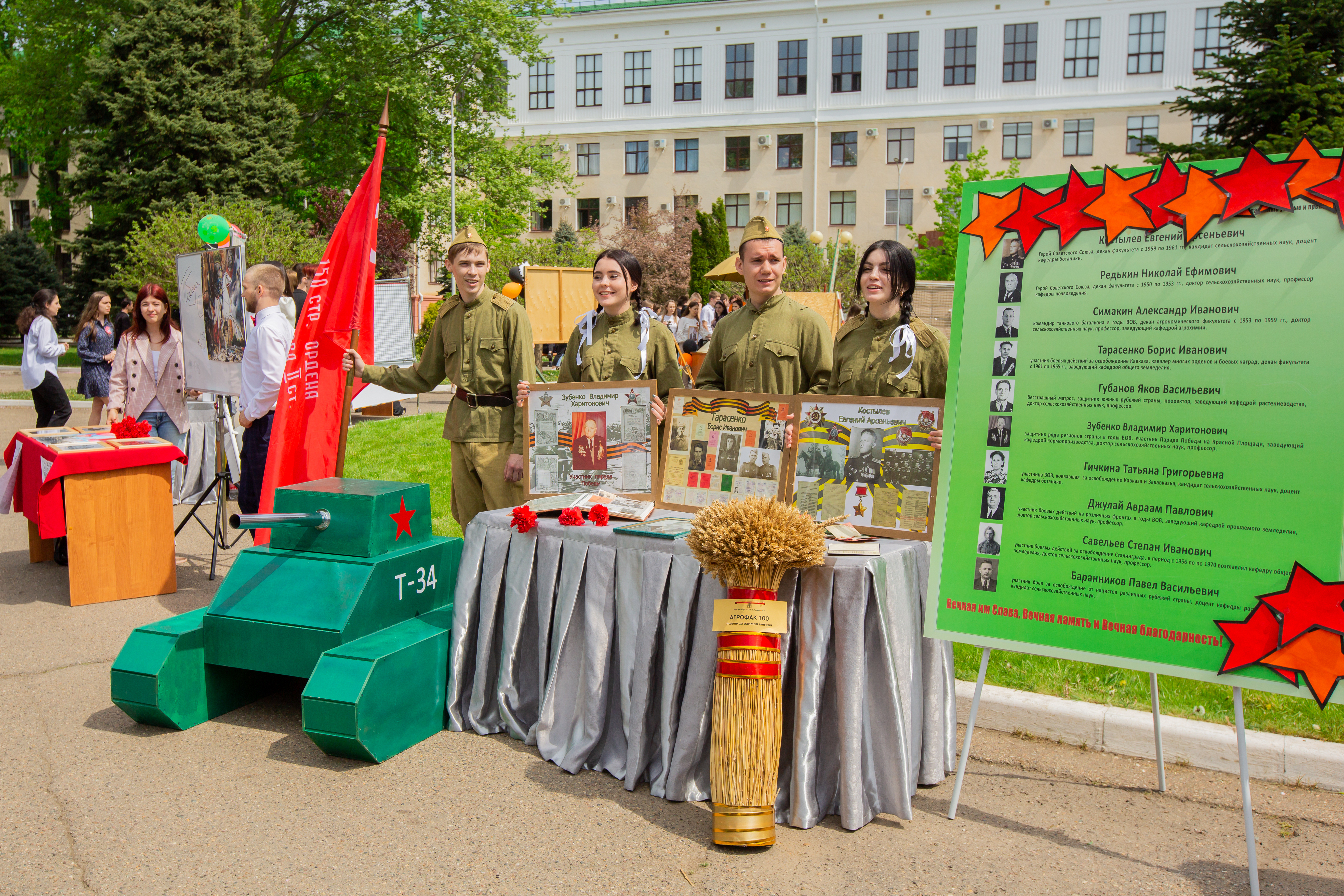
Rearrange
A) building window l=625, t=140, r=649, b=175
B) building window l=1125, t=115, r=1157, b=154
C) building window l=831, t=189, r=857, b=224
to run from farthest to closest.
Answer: building window l=625, t=140, r=649, b=175 < building window l=831, t=189, r=857, b=224 < building window l=1125, t=115, r=1157, b=154

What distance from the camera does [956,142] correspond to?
45531 mm

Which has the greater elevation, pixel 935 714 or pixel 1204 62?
pixel 1204 62

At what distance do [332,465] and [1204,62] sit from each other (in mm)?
47972

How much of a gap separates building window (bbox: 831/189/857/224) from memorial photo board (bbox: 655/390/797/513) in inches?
1809

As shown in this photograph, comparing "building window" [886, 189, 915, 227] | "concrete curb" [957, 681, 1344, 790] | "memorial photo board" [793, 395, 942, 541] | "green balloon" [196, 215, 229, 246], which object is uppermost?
"building window" [886, 189, 915, 227]

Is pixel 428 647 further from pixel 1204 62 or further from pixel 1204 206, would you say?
pixel 1204 62

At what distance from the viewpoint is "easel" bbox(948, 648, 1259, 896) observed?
9.18 ft

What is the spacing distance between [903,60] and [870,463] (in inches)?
1888

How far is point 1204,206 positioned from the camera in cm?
283

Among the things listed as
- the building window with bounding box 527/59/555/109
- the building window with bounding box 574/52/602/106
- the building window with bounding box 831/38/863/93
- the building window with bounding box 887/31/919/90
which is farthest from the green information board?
the building window with bounding box 527/59/555/109

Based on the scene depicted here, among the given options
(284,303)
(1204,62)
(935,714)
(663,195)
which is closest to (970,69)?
(1204,62)

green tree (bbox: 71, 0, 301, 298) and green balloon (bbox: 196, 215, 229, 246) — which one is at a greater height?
green tree (bbox: 71, 0, 301, 298)

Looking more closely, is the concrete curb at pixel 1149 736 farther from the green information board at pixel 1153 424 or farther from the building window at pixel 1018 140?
the building window at pixel 1018 140

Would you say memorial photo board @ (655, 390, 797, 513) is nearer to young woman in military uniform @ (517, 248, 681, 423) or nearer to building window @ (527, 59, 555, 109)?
young woman in military uniform @ (517, 248, 681, 423)
